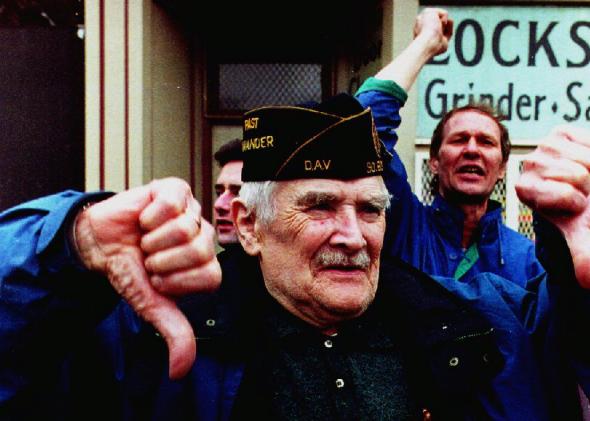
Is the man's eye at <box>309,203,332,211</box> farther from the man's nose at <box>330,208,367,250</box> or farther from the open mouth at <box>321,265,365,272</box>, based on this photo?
the open mouth at <box>321,265,365,272</box>

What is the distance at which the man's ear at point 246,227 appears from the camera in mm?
1787

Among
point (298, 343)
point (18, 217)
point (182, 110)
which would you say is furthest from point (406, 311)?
point (182, 110)

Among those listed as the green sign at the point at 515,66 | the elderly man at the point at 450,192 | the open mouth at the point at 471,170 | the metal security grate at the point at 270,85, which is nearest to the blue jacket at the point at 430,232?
the elderly man at the point at 450,192

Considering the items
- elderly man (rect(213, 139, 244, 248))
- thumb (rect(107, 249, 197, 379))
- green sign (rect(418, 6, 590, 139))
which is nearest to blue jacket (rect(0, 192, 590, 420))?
thumb (rect(107, 249, 197, 379))

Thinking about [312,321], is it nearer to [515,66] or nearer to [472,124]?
[472,124]

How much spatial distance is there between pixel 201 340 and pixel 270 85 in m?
2.94

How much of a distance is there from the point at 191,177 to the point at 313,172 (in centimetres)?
268

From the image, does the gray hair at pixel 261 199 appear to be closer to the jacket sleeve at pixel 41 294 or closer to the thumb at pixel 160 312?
the jacket sleeve at pixel 41 294

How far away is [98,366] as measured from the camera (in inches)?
57.2

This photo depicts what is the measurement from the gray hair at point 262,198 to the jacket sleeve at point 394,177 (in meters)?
0.69

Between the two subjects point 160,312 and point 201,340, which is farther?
point 201,340

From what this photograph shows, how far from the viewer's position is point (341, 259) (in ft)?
5.32

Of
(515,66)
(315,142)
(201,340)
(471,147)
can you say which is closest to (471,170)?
(471,147)

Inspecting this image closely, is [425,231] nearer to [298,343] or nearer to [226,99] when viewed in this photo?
[298,343]
